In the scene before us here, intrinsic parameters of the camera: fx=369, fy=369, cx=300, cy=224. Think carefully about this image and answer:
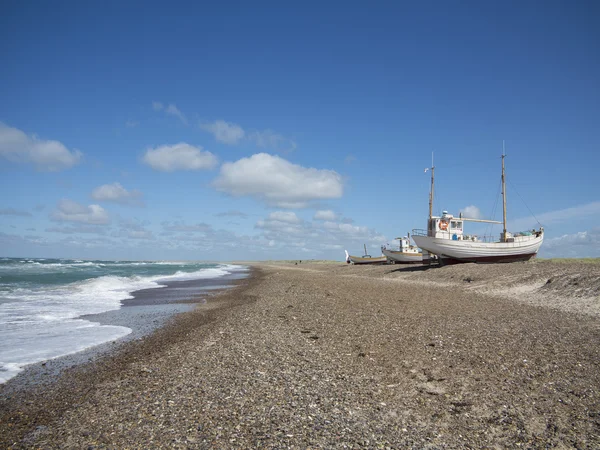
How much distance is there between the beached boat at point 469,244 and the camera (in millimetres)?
41719

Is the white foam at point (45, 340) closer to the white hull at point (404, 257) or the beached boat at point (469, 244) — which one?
the beached boat at point (469, 244)

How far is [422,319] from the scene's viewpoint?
1376 cm

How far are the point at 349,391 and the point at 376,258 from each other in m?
70.5

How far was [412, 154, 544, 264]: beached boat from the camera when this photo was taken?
137 ft

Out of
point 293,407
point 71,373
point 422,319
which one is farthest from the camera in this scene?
point 422,319

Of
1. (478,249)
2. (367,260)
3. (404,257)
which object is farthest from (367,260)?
(478,249)

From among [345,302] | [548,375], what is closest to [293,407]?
[548,375]

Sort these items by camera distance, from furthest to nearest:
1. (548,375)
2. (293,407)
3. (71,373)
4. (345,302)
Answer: (345,302) → (71,373) → (548,375) → (293,407)

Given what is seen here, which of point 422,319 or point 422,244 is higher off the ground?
point 422,244

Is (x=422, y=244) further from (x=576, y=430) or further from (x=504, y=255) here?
(x=576, y=430)

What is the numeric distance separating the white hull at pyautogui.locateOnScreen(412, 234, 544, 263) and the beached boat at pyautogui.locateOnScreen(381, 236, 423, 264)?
17559 mm

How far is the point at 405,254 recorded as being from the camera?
61.4 meters

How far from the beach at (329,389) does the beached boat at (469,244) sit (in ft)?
95.6

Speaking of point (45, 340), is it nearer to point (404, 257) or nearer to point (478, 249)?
point (478, 249)
